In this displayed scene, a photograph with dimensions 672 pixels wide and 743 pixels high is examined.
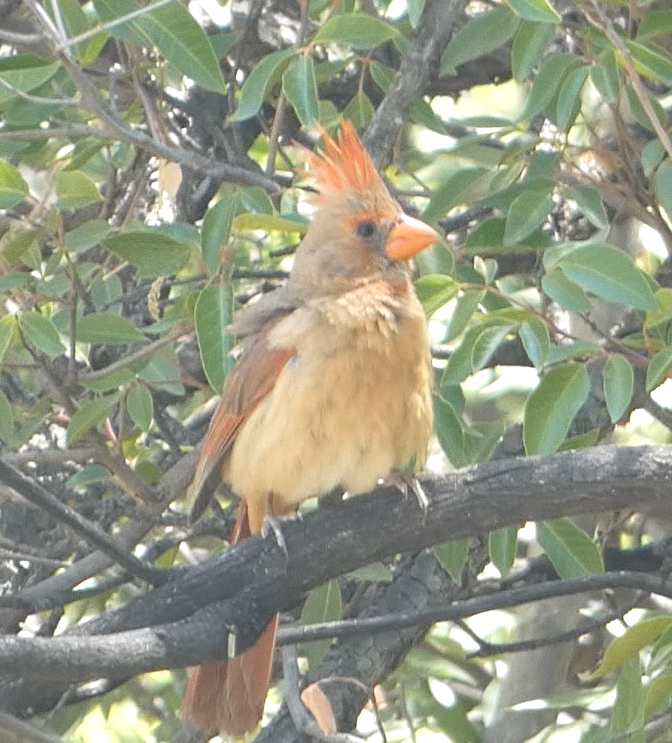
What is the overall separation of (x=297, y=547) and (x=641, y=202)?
1.32m

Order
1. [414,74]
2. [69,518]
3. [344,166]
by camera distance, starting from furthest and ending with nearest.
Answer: [414,74] → [344,166] → [69,518]

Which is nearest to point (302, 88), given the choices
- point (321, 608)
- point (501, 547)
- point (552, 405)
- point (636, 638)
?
point (552, 405)

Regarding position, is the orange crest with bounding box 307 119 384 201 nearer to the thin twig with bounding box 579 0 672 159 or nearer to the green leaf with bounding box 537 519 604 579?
the thin twig with bounding box 579 0 672 159

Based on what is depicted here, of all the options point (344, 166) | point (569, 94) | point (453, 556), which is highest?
point (569, 94)

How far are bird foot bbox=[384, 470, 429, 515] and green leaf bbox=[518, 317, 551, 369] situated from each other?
13.1 inches

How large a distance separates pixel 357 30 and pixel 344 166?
46 cm

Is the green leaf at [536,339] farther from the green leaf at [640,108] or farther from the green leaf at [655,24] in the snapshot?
the green leaf at [655,24]

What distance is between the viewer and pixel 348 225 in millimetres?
3467

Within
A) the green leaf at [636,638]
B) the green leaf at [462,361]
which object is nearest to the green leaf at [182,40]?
the green leaf at [462,361]

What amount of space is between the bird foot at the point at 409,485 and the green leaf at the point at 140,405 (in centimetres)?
54

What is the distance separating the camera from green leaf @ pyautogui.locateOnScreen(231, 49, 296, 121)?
3076 mm

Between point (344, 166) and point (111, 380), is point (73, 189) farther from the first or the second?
point (344, 166)

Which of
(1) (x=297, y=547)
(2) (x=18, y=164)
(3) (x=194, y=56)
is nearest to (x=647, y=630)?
(1) (x=297, y=547)

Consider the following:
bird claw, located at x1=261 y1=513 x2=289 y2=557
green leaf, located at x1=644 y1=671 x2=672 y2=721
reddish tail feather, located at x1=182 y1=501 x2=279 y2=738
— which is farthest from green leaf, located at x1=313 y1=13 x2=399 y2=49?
green leaf, located at x1=644 y1=671 x2=672 y2=721
